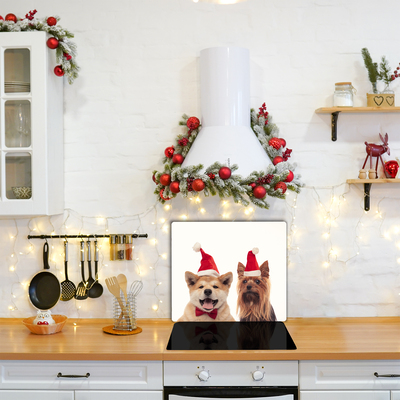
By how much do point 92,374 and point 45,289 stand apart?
0.64 meters

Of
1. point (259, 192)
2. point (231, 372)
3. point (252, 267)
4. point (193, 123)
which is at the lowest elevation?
point (231, 372)

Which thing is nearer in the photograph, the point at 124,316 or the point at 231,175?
the point at 231,175

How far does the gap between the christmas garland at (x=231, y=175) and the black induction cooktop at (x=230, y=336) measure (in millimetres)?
608

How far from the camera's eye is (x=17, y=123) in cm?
209

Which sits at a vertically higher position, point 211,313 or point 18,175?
point 18,175

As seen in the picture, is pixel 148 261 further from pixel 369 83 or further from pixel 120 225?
pixel 369 83

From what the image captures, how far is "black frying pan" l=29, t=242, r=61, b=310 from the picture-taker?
7.71 feet

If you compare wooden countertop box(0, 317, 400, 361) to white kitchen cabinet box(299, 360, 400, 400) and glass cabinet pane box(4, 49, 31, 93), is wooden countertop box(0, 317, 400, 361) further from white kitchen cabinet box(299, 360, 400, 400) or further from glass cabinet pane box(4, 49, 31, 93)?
glass cabinet pane box(4, 49, 31, 93)

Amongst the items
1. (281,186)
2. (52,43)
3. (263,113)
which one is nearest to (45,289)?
(52,43)

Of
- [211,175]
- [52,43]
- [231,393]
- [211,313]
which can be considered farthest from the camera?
[211,313]

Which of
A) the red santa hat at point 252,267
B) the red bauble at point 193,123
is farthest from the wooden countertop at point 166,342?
the red bauble at point 193,123

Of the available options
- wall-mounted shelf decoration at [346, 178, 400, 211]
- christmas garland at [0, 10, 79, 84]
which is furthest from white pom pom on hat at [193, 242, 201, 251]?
christmas garland at [0, 10, 79, 84]

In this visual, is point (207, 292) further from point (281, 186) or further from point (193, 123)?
point (193, 123)

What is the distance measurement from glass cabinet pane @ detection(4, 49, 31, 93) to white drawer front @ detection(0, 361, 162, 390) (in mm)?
1230
